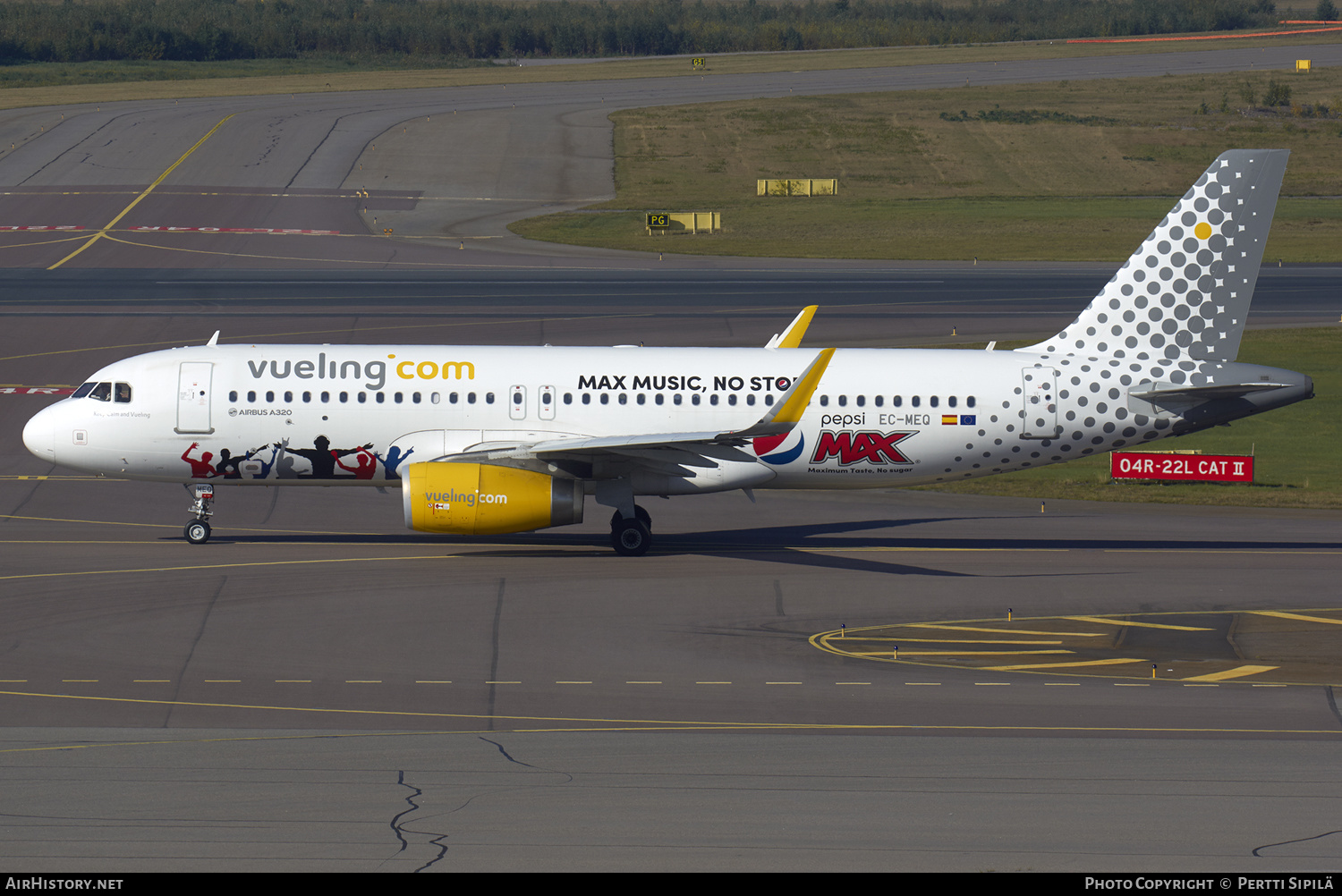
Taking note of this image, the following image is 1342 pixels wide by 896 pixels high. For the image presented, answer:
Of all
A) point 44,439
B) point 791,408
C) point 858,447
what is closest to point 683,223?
point 858,447

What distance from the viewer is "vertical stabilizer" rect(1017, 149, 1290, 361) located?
3556 cm

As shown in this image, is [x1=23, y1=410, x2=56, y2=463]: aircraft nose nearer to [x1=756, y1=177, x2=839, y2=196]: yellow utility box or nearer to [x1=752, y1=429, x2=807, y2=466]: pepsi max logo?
[x1=752, y1=429, x2=807, y2=466]: pepsi max logo

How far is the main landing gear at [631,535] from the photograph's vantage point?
34562mm

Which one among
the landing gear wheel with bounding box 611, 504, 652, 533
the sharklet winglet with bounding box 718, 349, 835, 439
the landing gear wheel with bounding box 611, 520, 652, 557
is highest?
the sharklet winglet with bounding box 718, 349, 835, 439

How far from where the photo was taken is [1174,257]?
35.7 meters

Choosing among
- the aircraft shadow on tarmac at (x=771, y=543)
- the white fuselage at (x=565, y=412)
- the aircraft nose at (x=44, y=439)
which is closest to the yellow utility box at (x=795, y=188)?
the aircraft shadow on tarmac at (x=771, y=543)

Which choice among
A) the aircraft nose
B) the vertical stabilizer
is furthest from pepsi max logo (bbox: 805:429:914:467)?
the aircraft nose

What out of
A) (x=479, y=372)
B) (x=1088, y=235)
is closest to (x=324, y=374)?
(x=479, y=372)

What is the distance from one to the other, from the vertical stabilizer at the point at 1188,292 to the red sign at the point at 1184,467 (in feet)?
26.2

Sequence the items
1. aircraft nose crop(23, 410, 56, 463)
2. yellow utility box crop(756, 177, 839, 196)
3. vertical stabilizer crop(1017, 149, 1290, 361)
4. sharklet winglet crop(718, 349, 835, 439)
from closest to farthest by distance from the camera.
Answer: sharklet winglet crop(718, 349, 835, 439) → aircraft nose crop(23, 410, 56, 463) → vertical stabilizer crop(1017, 149, 1290, 361) → yellow utility box crop(756, 177, 839, 196)

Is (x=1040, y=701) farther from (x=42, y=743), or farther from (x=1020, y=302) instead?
(x=1020, y=302)

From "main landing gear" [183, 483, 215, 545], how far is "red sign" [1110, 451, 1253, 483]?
2522 cm

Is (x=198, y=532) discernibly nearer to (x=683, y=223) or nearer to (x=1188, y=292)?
(x=1188, y=292)

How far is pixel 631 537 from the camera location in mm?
34594
